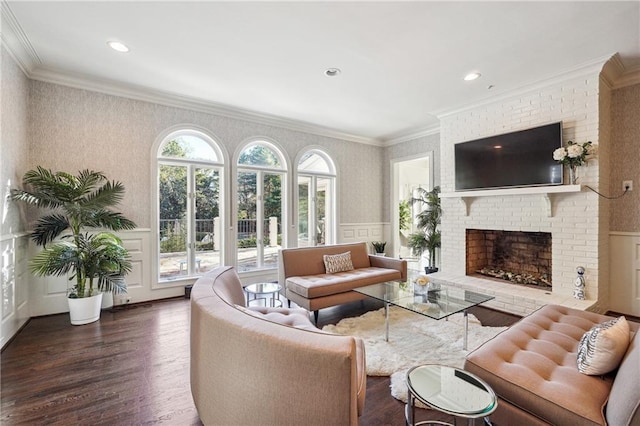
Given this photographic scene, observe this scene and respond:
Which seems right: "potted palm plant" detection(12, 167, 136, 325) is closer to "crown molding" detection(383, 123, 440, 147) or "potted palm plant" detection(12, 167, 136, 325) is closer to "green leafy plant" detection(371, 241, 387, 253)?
"green leafy plant" detection(371, 241, 387, 253)

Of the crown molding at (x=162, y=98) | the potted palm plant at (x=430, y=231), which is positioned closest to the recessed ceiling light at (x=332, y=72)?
the crown molding at (x=162, y=98)

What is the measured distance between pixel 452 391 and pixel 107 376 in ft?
8.18

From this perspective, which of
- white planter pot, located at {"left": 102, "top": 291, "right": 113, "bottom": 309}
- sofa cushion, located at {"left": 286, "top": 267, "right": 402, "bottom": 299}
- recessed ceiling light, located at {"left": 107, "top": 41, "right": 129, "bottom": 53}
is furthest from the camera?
white planter pot, located at {"left": 102, "top": 291, "right": 113, "bottom": 309}

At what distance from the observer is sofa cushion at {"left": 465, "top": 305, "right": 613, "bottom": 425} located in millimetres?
1240

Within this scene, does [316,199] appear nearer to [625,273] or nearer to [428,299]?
[428,299]

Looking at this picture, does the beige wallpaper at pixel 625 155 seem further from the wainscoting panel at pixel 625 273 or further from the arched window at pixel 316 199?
the arched window at pixel 316 199

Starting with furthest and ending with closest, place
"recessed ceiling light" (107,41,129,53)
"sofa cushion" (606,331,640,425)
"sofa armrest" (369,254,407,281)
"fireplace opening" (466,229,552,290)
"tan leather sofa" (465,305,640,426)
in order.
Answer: "sofa armrest" (369,254,407,281), "fireplace opening" (466,229,552,290), "recessed ceiling light" (107,41,129,53), "tan leather sofa" (465,305,640,426), "sofa cushion" (606,331,640,425)

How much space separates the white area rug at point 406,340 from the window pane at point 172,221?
2724 mm

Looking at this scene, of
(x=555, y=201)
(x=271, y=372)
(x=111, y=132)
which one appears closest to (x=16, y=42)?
(x=111, y=132)

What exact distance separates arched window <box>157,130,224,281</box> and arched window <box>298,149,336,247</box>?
1.65 metres

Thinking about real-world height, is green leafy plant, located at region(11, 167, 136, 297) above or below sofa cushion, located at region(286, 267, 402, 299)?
above

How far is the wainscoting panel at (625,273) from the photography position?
331cm

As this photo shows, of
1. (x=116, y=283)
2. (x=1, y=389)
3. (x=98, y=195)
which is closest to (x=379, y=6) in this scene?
(x=98, y=195)

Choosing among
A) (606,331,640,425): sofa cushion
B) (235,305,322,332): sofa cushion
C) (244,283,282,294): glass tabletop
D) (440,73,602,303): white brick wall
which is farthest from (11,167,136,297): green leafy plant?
(440,73,602,303): white brick wall
